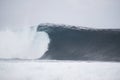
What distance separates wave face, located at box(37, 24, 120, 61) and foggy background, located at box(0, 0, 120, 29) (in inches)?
2.6

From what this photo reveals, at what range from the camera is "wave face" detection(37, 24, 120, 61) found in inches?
68.4

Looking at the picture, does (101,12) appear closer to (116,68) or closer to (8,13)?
(116,68)

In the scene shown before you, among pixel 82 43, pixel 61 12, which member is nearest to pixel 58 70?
pixel 82 43

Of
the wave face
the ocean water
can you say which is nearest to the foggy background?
the wave face

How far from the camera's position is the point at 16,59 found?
1670 mm

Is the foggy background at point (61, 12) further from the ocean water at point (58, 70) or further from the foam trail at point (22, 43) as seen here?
the ocean water at point (58, 70)

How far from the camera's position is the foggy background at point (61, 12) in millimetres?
1695

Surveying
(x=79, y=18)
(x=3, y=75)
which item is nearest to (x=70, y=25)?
(x=79, y=18)

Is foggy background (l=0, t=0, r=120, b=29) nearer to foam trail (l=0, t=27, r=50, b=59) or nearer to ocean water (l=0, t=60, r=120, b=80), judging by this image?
foam trail (l=0, t=27, r=50, b=59)

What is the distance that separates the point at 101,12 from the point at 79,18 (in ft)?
0.78

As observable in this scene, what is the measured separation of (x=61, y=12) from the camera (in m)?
1.74

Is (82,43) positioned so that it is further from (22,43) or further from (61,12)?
(22,43)

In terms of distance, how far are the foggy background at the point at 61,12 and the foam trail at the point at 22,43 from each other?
0.23 ft

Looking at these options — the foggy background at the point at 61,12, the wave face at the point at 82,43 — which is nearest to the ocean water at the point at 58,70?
the wave face at the point at 82,43
